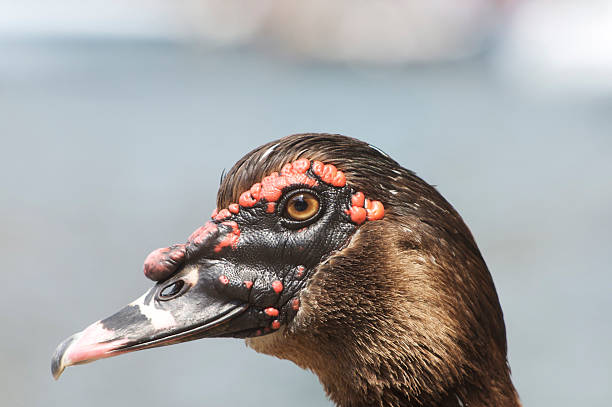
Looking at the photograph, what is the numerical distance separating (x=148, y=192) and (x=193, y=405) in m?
3.66

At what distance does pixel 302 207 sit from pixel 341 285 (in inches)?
8.9

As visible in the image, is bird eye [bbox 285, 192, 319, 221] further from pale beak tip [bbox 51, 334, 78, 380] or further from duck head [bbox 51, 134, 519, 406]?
pale beak tip [bbox 51, 334, 78, 380]

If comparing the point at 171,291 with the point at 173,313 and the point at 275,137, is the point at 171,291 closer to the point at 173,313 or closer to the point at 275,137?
the point at 173,313

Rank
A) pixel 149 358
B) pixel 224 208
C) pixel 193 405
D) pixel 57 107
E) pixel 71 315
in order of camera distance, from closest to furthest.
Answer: pixel 224 208
pixel 193 405
pixel 149 358
pixel 71 315
pixel 57 107

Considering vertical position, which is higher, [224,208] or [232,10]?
[232,10]

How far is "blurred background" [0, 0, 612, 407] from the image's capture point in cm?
561

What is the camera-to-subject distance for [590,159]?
909 cm

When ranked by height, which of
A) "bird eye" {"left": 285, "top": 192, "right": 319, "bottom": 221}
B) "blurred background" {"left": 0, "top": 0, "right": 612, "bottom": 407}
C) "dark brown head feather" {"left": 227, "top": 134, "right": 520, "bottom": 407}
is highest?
"blurred background" {"left": 0, "top": 0, "right": 612, "bottom": 407}

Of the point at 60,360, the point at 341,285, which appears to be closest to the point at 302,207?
the point at 341,285

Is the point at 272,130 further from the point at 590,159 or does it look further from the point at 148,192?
the point at 590,159

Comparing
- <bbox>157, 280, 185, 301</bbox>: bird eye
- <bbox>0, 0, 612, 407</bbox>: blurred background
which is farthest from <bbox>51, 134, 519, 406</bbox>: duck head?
<bbox>0, 0, 612, 407</bbox>: blurred background

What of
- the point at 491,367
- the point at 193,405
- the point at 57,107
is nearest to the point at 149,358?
the point at 193,405

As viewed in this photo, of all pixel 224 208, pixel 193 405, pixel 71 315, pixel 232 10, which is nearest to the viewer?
pixel 224 208

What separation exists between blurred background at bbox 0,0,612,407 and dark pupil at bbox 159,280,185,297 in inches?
129
